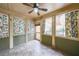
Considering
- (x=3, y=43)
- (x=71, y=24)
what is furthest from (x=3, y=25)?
(x=71, y=24)

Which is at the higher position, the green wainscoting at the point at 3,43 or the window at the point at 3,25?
the window at the point at 3,25

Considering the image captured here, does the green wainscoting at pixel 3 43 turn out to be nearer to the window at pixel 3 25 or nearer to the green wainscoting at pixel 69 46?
the window at pixel 3 25

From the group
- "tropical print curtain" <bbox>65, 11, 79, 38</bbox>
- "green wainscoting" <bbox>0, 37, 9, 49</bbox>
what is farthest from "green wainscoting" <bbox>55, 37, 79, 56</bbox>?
"green wainscoting" <bbox>0, 37, 9, 49</bbox>

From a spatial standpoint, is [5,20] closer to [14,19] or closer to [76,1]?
[14,19]

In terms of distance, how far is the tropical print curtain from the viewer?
2705mm

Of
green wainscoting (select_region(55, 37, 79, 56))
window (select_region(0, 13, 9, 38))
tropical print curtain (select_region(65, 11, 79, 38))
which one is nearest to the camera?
window (select_region(0, 13, 9, 38))

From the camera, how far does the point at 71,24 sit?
2.81 meters

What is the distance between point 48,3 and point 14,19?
105 centimetres

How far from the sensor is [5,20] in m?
2.86

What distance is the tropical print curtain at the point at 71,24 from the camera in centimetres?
271

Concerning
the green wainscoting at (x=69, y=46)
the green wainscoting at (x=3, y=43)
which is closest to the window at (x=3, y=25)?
the green wainscoting at (x=3, y=43)

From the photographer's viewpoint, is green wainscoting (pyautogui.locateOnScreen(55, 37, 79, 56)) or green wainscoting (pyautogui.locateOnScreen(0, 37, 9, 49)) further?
green wainscoting (pyautogui.locateOnScreen(55, 37, 79, 56))

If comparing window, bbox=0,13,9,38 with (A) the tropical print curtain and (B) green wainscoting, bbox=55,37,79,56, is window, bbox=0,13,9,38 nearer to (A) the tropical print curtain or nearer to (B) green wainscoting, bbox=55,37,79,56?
(B) green wainscoting, bbox=55,37,79,56

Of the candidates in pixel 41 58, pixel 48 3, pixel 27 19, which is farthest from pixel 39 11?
pixel 41 58
